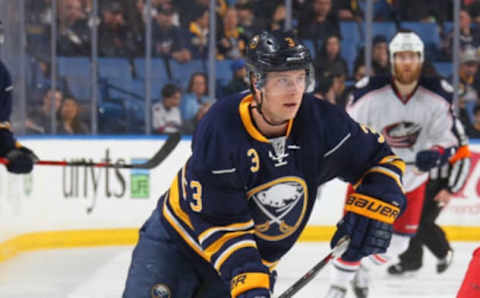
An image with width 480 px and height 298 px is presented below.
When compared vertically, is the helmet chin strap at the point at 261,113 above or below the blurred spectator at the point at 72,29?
above

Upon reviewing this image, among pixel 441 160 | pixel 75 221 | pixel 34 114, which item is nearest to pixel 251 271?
pixel 441 160

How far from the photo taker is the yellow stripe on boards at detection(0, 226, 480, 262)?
202 inches

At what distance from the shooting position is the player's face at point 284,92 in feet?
5.96

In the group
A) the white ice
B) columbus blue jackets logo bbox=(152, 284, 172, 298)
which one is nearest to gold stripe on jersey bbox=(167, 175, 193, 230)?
columbus blue jackets logo bbox=(152, 284, 172, 298)

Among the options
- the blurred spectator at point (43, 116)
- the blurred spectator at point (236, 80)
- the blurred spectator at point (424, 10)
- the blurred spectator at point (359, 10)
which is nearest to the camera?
the blurred spectator at point (43, 116)

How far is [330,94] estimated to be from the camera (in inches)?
239

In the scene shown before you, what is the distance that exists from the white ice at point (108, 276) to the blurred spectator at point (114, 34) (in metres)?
1.41

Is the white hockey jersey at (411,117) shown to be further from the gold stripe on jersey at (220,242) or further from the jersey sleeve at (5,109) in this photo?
the gold stripe on jersey at (220,242)

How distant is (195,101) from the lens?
601 cm

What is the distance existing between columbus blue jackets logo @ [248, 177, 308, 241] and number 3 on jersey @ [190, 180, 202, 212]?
136 mm

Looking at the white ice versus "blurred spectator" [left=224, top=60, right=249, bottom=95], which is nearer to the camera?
the white ice

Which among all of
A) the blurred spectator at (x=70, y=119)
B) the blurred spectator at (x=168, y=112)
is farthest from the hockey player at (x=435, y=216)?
the blurred spectator at (x=70, y=119)

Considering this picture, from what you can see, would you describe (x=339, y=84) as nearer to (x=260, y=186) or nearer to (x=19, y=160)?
(x=19, y=160)

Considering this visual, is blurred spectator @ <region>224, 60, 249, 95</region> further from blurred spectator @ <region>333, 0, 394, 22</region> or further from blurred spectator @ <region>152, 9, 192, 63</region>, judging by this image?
blurred spectator @ <region>333, 0, 394, 22</region>
